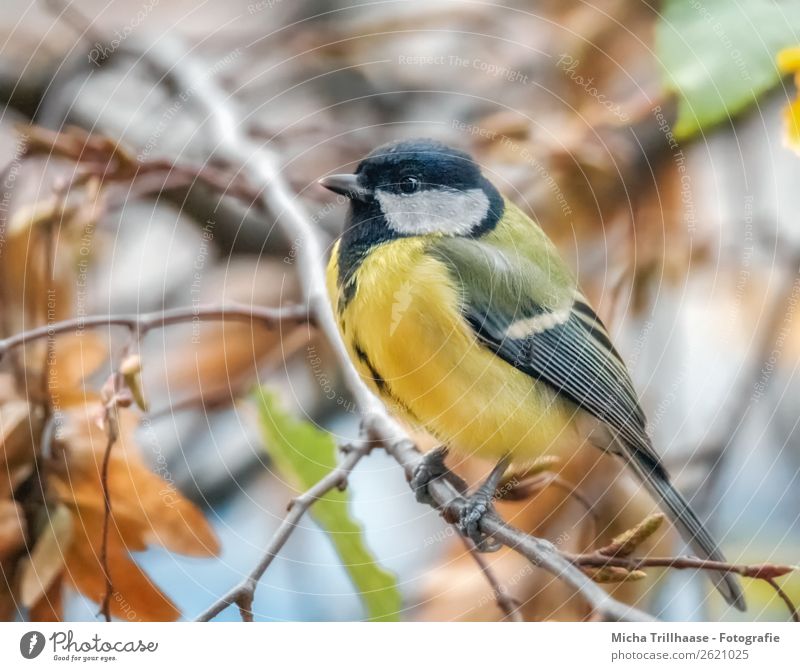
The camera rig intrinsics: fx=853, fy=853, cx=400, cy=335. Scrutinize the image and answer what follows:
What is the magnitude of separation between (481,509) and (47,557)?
338 mm

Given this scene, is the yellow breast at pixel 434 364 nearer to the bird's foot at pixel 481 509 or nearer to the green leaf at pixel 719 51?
the bird's foot at pixel 481 509

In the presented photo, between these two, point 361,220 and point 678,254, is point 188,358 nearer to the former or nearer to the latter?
point 361,220

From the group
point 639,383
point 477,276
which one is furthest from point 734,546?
point 477,276

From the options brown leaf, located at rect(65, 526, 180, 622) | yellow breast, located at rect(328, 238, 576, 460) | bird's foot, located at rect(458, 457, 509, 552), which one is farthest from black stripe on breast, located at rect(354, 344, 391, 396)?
brown leaf, located at rect(65, 526, 180, 622)

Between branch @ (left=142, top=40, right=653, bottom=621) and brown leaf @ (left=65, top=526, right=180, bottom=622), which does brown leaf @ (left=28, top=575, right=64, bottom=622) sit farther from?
branch @ (left=142, top=40, right=653, bottom=621)

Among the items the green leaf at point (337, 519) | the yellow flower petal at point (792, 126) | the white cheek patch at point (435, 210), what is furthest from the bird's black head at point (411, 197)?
the yellow flower petal at point (792, 126)

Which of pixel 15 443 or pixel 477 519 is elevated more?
pixel 15 443

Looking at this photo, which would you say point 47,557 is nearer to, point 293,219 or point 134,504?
point 134,504

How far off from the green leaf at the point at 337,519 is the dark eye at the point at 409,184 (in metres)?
0.20

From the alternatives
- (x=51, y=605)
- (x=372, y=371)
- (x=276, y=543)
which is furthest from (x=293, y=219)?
(x=51, y=605)

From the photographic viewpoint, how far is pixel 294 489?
67 cm

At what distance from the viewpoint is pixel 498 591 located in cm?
67

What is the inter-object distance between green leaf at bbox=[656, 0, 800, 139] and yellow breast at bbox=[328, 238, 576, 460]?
0.80 feet
